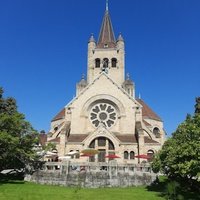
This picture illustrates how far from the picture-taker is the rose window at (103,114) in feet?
172

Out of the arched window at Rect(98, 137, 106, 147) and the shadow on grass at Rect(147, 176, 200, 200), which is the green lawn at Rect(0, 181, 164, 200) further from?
the arched window at Rect(98, 137, 106, 147)

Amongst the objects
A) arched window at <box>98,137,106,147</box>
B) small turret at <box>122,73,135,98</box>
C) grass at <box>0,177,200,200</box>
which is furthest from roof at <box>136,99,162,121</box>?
grass at <box>0,177,200,200</box>

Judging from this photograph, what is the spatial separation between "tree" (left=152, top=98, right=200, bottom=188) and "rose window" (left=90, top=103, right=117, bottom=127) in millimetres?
21213

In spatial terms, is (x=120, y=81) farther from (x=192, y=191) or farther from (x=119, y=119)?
(x=192, y=191)

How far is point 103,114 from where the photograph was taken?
5284cm

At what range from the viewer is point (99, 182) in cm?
3375

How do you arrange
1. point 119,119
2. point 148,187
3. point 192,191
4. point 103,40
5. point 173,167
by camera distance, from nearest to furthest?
point 173,167
point 192,191
point 148,187
point 119,119
point 103,40

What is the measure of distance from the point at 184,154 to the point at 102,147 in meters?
23.9

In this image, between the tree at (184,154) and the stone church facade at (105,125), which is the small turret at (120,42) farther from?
the tree at (184,154)

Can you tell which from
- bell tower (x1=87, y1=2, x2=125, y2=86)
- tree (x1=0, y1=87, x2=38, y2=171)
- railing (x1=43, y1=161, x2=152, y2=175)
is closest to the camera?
tree (x1=0, y1=87, x2=38, y2=171)

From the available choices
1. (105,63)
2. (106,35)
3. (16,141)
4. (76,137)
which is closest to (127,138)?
(76,137)

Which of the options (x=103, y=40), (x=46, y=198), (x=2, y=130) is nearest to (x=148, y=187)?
(x=46, y=198)

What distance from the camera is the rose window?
52.5 m

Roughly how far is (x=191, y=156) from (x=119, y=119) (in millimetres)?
26131
